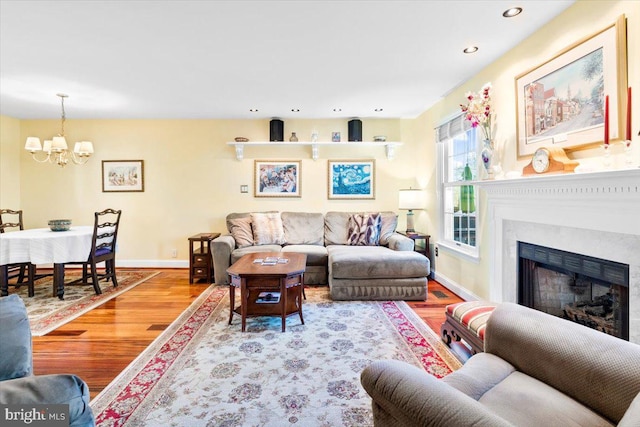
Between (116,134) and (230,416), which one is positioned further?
(116,134)

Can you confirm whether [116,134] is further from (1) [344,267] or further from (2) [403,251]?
(2) [403,251]

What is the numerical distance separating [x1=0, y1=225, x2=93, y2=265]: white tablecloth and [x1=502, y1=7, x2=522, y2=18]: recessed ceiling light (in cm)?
460

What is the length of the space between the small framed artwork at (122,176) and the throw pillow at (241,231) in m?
1.76

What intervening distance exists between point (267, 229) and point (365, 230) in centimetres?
143

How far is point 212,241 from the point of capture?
13.9ft

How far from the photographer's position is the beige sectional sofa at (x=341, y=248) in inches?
140

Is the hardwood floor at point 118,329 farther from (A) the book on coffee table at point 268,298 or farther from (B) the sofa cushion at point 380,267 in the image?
(A) the book on coffee table at point 268,298

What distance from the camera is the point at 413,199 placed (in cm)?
461

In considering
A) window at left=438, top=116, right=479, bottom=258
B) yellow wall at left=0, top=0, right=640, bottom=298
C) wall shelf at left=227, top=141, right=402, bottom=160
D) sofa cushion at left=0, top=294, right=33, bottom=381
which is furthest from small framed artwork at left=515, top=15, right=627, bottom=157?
sofa cushion at left=0, top=294, right=33, bottom=381

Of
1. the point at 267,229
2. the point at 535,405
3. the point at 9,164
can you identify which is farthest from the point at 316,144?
the point at 9,164

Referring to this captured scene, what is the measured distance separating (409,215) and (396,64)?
7.83 feet

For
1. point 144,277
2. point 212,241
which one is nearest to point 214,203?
point 212,241

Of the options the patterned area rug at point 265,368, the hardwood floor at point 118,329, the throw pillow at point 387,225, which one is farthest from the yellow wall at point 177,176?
the patterned area rug at point 265,368

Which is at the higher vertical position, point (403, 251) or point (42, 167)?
point (42, 167)
